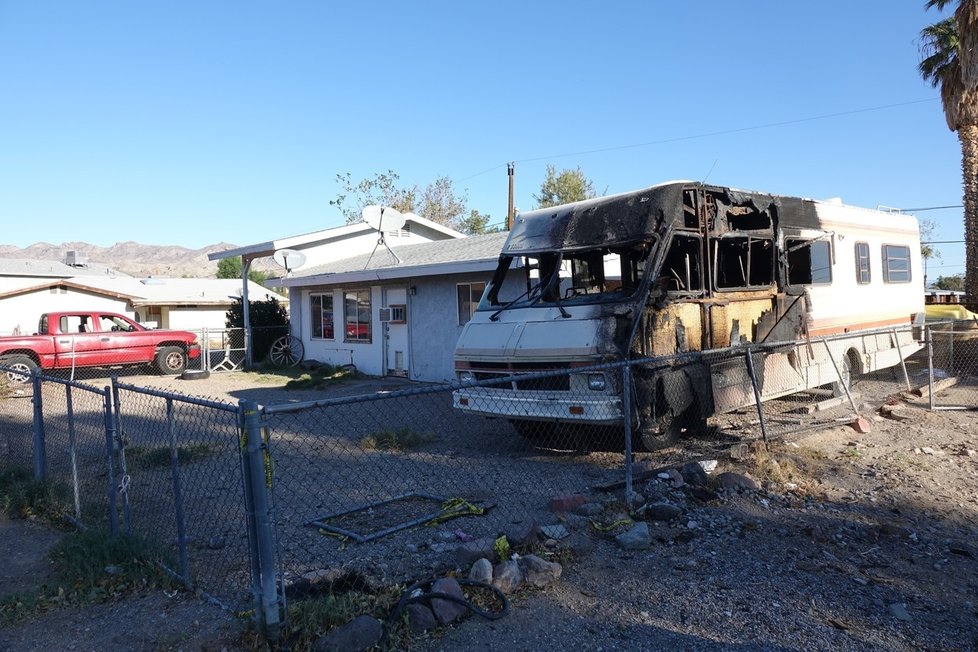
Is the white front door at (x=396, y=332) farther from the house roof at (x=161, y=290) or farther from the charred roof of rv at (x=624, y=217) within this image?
the house roof at (x=161, y=290)

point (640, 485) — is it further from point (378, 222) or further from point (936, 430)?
point (378, 222)

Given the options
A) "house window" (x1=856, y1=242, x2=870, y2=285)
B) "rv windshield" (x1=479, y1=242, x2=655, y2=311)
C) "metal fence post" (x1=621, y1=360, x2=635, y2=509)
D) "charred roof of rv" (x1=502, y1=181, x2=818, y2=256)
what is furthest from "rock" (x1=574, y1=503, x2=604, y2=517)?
"house window" (x1=856, y1=242, x2=870, y2=285)

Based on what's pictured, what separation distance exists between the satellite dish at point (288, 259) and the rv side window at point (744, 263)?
513 inches

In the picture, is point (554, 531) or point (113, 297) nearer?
point (554, 531)

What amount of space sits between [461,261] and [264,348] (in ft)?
29.8

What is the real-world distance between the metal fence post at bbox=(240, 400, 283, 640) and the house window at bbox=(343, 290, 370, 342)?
13864 millimetres

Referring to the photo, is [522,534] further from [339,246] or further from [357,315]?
[339,246]

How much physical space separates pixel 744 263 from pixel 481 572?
6045 mm

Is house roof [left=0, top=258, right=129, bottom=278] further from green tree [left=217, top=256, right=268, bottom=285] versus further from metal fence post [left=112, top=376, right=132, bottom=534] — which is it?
metal fence post [left=112, top=376, right=132, bottom=534]

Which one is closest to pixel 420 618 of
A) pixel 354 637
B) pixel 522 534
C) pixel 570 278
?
pixel 354 637

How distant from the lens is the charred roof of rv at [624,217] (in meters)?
7.70

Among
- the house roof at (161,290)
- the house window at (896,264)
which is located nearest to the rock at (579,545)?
the house window at (896,264)

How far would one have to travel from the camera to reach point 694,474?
6.39 metres

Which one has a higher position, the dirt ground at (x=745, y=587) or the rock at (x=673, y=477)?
the rock at (x=673, y=477)
